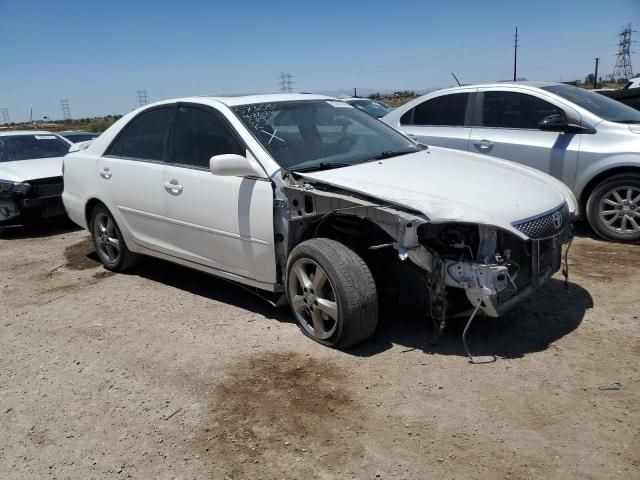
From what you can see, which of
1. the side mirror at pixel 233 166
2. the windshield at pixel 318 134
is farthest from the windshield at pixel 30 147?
the side mirror at pixel 233 166

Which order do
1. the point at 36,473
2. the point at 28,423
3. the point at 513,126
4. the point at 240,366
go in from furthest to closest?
the point at 513,126 < the point at 240,366 < the point at 28,423 < the point at 36,473

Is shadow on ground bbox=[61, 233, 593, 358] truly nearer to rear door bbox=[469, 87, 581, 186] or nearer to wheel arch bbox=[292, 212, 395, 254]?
wheel arch bbox=[292, 212, 395, 254]

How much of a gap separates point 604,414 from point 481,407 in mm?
610

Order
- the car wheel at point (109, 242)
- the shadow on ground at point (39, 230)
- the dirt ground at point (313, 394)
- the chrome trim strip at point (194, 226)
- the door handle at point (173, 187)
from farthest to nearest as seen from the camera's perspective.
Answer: the shadow on ground at point (39, 230) < the car wheel at point (109, 242) < the door handle at point (173, 187) < the chrome trim strip at point (194, 226) < the dirt ground at point (313, 394)

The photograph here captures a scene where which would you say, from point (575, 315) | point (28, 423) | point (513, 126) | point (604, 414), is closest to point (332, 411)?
point (604, 414)

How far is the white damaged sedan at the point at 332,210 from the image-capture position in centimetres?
346

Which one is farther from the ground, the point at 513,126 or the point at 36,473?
the point at 513,126

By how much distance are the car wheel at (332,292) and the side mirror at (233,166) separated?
647 millimetres

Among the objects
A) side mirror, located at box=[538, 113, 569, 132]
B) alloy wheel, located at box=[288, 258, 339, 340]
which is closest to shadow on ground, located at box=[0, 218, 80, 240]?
alloy wheel, located at box=[288, 258, 339, 340]

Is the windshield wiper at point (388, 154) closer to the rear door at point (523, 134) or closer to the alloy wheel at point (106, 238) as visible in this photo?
the rear door at point (523, 134)

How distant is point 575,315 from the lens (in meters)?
4.19

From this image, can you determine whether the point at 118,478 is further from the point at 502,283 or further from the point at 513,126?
the point at 513,126

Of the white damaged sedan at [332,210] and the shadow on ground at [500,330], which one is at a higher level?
the white damaged sedan at [332,210]

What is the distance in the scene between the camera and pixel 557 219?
146 inches
